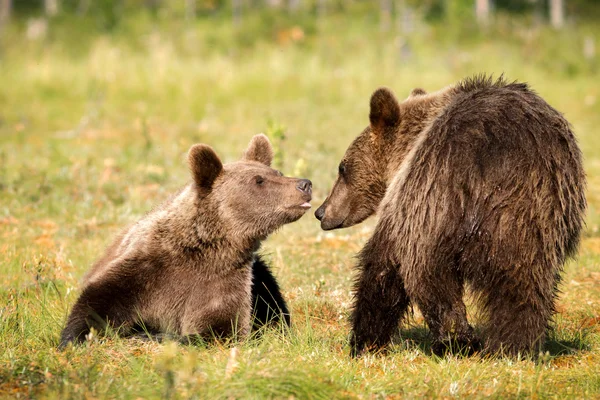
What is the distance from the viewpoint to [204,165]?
6.03 metres

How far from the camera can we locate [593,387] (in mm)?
4840

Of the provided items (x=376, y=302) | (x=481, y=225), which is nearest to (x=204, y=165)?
(x=376, y=302)

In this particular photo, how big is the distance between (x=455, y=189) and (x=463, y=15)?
23.9 meters

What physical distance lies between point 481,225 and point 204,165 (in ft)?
6.89

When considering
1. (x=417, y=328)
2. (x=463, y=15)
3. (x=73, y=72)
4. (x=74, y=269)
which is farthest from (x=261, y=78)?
(x=417, y=328)

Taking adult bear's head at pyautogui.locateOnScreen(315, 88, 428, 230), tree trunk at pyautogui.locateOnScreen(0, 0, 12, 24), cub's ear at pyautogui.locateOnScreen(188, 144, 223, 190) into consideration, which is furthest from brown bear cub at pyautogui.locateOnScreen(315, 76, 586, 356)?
tree trunk at pyautogui.locateOnScreen(0, 0, 12, 24)

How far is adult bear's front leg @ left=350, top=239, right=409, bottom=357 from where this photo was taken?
5402mm

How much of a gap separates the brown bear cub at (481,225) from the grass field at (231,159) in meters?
0.28

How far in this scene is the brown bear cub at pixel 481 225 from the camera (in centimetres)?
498

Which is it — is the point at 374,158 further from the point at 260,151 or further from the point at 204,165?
the point at 204,165

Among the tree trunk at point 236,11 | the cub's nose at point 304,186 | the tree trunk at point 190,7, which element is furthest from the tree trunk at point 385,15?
the cub's nose at point 304,186

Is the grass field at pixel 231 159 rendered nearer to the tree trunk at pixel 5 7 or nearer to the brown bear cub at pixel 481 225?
the brown bear cub at pixel 481 225

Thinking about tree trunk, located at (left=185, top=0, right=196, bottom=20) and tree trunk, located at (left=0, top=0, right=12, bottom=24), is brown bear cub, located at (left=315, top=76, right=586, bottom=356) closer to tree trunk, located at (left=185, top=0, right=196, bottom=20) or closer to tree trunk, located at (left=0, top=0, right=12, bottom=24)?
tree trunk, located at (left=185, top=0, right=196, bottom=20)

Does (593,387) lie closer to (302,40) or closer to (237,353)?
(237,353)
